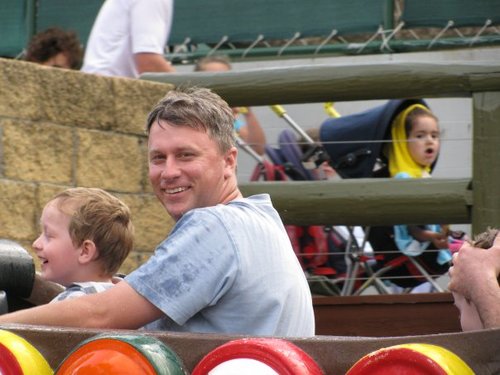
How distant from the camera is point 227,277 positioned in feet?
8.66

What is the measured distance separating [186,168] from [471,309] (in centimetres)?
74

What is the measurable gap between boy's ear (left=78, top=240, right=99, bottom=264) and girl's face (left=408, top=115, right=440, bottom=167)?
3.25 metres

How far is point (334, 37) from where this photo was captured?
7266mm

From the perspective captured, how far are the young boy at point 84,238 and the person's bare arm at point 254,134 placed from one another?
334 centimetres

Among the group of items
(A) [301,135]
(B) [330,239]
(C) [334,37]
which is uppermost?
(C) [334,37]

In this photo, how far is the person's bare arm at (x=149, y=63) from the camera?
Answer: 6008mm

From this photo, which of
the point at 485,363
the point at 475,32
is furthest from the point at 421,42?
the point at 485,363

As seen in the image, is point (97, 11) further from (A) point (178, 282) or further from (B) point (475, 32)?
(A) point (178, 282)

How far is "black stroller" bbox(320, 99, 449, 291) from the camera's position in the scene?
638 cm

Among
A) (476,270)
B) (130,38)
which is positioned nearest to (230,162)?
(476,270)

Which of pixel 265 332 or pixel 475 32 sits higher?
pixel 475 32

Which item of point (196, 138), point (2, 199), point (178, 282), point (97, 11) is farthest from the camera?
point (97, 11)

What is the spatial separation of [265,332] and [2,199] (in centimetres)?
273

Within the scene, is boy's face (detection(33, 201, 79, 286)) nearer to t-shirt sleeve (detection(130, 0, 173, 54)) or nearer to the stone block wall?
the stone block wall
